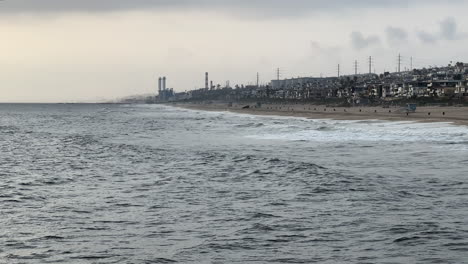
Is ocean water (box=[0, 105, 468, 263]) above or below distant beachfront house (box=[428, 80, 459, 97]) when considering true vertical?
below

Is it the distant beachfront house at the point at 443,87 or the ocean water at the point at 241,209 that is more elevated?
the distant beachfront house at the point at 443,87

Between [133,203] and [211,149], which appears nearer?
[133,203]

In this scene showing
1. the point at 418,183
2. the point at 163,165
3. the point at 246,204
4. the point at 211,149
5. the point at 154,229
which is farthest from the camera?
the point at 211,149

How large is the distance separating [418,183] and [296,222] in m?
7.44

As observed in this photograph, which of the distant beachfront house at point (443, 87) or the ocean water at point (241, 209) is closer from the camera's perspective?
the ocean water at point (241, 209)

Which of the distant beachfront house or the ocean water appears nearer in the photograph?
the ocean water

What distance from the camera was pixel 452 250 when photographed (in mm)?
11156

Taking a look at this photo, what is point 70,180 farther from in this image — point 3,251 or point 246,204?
point 3,251

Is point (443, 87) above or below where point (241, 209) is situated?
above

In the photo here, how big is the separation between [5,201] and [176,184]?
5.85m

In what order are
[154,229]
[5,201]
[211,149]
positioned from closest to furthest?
[154,229]
[5,201]
[211,149]

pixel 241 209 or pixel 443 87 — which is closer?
pixel 241 209

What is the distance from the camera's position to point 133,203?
1711cm

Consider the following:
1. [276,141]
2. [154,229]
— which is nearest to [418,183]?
[154,229]
